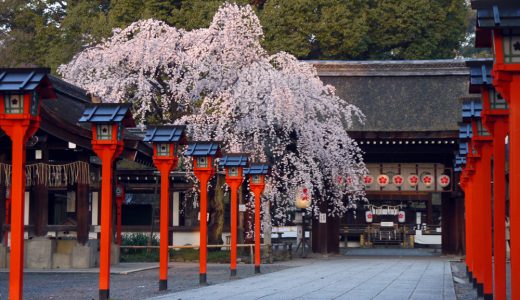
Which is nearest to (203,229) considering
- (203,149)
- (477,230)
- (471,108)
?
(203,149)

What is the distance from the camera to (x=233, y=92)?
29.0 meters

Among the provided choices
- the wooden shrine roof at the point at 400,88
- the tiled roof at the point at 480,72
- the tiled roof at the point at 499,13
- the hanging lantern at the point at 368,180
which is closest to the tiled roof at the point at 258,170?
the hanging lantern at the point at 368,180

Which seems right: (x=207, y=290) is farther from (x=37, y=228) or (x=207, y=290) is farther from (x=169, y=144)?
(x=37, y=228)

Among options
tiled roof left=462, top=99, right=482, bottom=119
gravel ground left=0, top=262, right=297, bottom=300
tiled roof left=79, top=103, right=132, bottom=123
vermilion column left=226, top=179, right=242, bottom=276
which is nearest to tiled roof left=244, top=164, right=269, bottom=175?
vermilion column left=226, top=179, right=242, bottom=276

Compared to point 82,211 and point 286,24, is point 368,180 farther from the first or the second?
point 82,211

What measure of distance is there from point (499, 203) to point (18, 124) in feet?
20.6

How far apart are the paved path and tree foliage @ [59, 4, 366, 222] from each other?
16.0 ft

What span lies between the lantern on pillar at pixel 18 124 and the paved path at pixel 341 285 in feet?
15.4

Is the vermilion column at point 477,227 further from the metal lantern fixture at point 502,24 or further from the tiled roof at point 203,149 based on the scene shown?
the metal lantern fixture at point 502,24

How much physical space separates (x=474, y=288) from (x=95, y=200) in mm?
21282

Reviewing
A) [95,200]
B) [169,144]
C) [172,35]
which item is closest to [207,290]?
[169,144]

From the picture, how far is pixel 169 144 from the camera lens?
57.4 ft

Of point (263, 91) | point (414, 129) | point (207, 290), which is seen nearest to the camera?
point (207, 290)

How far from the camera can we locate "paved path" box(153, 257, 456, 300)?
16.1 metres
